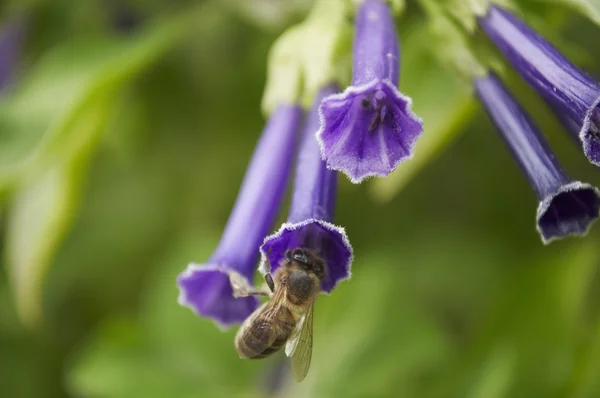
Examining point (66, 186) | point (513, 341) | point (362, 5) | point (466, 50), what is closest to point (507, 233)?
point (513, 341)

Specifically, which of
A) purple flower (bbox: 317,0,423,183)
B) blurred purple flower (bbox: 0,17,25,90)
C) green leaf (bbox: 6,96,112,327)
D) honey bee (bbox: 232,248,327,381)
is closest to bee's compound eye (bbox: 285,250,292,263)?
honey bee (bbox: 232,248,327,381)

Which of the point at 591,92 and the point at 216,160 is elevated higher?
the point at 216,160

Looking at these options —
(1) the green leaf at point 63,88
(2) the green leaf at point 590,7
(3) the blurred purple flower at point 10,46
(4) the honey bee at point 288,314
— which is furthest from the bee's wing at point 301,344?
(3) the blurred purple flower at point 10,46

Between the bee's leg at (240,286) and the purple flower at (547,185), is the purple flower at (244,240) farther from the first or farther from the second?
the purple flower at (547,185)

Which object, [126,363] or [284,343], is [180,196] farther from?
[284,343]

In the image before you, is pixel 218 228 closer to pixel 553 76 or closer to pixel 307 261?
pixel 307 261

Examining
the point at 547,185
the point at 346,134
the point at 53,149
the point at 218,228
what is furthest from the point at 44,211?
the point at 547,185
